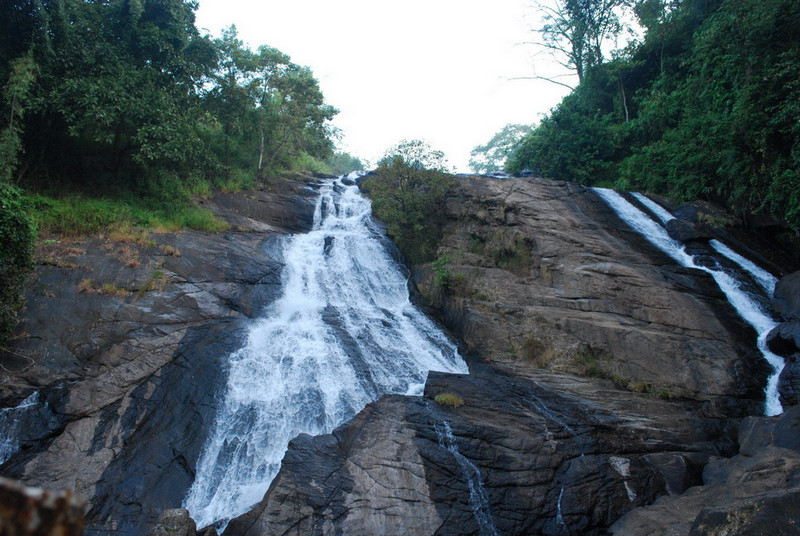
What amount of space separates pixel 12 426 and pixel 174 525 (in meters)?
5.14

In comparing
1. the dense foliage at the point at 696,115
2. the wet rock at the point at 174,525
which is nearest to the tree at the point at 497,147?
the dense foliage at the point at 696,115

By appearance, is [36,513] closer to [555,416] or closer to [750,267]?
[555,416]

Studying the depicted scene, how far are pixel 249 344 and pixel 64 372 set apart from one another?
428cm

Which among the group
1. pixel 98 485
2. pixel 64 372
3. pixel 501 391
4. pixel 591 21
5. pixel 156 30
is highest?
pixel 591 21

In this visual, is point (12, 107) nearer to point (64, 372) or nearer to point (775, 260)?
point (64, 372)

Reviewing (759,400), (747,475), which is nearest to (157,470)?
(747,475)

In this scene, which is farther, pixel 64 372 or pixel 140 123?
pixel 140 123

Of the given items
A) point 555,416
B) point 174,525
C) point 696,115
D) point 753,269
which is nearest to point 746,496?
point 555,416

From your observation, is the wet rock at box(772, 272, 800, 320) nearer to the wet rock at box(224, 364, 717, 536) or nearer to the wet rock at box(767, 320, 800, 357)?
the wet rock at box(767, 320, 800, 357)

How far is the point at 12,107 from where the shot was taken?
13016mm

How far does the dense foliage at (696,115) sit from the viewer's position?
14719 millimetres

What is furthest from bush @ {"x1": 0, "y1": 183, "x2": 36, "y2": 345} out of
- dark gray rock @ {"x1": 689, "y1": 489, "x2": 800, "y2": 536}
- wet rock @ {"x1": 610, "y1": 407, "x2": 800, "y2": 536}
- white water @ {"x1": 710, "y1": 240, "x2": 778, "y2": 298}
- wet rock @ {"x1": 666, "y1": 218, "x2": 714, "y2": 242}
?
white water @ {"x1": 710, "y1": 240, "x2": 778, "y2": 298}

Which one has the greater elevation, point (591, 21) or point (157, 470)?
point (591, 21)

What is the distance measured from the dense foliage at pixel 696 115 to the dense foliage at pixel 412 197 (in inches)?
385
